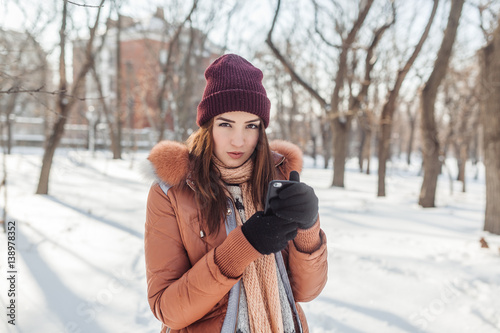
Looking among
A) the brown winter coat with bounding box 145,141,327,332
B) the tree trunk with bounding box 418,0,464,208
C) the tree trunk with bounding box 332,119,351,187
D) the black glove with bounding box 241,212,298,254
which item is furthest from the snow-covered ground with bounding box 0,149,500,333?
the tree trunk with bounding box 332,119,351,187

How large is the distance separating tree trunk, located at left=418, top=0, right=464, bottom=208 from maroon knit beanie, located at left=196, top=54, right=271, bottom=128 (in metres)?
6.72

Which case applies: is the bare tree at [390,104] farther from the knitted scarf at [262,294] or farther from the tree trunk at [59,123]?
the knitted scarf at [262,294]

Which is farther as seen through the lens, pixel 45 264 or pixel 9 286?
pixel 45 264

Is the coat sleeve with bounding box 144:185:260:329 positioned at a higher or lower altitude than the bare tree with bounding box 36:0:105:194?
lower

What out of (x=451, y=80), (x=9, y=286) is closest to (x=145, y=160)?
(x=9, y=286)

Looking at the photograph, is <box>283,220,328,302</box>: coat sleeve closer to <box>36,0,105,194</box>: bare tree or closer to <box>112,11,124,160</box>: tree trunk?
<box>36,0,105,194</box>: bare tree

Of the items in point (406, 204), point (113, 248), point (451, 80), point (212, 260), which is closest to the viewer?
point (212, 260)

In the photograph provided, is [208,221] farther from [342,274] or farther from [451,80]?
[451,80]

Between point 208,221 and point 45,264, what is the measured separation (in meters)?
3.04

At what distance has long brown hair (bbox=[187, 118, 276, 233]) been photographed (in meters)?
1.29

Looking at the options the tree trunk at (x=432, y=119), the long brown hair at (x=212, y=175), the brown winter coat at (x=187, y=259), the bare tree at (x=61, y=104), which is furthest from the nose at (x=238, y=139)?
the tree trunk at (x=432, y=119)

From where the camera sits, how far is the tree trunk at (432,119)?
6.78 meters

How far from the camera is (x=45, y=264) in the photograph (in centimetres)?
347

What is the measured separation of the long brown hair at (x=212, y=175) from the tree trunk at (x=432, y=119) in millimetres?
6832
